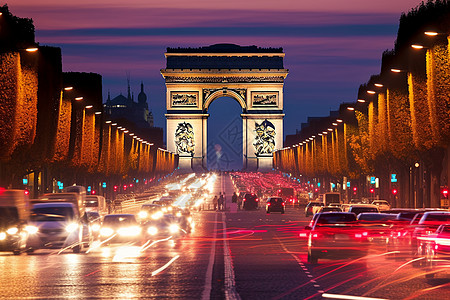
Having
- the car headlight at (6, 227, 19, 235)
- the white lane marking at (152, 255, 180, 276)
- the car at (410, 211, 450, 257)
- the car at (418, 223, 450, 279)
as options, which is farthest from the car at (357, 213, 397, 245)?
the car headlight at (6, 227, 19, 235)

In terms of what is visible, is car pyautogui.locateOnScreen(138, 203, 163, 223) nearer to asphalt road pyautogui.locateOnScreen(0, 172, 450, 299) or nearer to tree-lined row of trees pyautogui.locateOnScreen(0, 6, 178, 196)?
tree-lined row of trees pyautogui.locateOnScreen(0, 6, 178, 196)

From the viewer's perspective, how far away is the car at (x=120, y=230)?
142 feet

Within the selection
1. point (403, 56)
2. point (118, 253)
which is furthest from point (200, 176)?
point (118, 253)

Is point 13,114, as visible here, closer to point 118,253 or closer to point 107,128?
point 118,253

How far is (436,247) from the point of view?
2405 cm

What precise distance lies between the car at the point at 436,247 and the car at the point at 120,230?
19776 millimetres

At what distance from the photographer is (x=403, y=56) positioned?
7050 centimetres

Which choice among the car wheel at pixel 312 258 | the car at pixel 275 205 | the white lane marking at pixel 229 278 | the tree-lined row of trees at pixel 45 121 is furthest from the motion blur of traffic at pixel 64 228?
the car at pixel 275 205

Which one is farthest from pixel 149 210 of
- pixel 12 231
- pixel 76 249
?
pixel 12 231

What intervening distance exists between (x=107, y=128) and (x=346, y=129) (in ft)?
75.8

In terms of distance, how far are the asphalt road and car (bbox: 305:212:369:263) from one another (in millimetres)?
362

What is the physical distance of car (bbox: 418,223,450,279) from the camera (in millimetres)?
23703

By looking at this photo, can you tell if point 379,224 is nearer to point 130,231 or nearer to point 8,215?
point 130,231

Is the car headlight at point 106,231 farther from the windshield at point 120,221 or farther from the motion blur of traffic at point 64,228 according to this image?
the windshield at point 120,221
